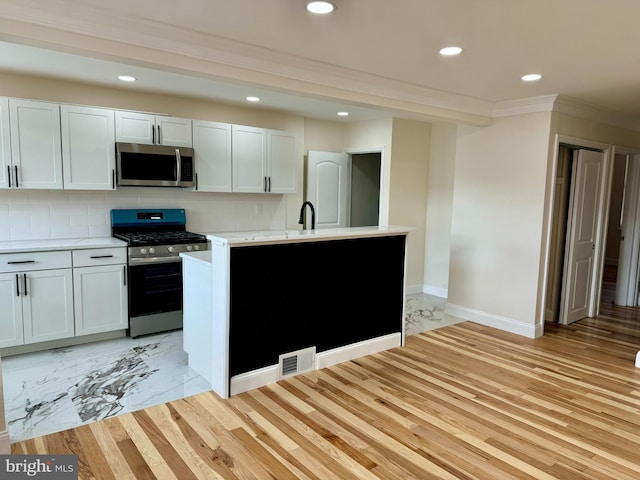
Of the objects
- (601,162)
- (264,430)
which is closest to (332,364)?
(264,430)

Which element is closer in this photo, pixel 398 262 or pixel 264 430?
pixel 264 430

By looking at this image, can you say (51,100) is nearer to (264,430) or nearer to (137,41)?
(137,41)

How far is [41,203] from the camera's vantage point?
13.8 ft

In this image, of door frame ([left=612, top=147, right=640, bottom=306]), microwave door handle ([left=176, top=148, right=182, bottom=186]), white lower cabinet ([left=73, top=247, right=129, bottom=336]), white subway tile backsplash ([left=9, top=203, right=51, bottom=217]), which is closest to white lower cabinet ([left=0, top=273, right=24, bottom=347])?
white lower cabinet ([left=73, top=247, right=129, bottom=336])

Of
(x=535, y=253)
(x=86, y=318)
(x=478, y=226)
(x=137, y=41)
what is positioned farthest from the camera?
(x=478, y=226)

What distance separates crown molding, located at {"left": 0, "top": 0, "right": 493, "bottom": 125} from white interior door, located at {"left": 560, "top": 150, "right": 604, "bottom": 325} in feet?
6.83

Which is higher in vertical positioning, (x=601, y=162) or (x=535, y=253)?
(x=601, y=162)

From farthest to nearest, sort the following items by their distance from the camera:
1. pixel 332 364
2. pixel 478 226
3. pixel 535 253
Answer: pixel 478 226
pixel 535 253
pixel 332 364

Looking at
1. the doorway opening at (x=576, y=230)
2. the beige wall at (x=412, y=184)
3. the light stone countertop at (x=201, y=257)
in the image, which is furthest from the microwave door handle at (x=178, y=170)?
the doorway opening at (x=576, y=230)

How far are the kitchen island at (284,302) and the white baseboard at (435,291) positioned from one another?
90.8 inches

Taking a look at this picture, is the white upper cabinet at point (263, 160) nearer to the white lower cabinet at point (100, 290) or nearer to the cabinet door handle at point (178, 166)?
the cabinet door handle at point (178, 166)

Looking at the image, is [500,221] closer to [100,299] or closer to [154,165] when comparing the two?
[154,165]

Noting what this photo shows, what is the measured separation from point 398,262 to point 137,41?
2.83 m

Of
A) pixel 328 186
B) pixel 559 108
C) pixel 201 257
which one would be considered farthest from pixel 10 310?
pixel 559 108
